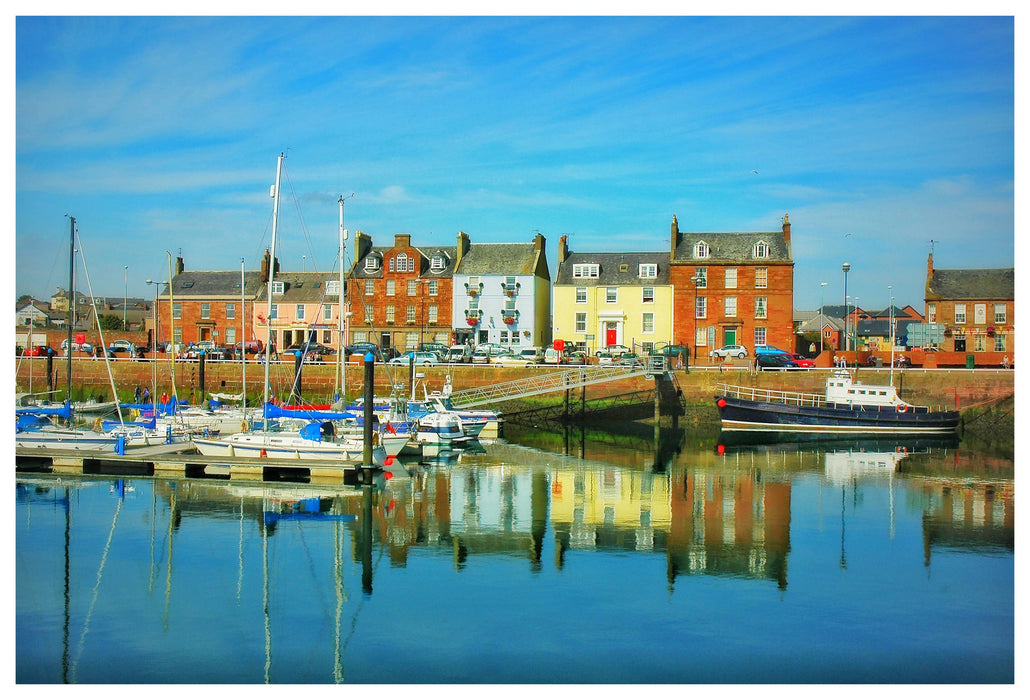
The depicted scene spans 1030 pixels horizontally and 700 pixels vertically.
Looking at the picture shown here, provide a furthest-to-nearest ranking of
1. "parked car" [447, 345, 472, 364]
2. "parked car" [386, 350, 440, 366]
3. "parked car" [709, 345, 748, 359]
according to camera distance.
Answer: "parked car" [709, 345, 748, 359] < "parked car" [447, 345, 472, 364] < "parked car" [386, 350, 440, 366]

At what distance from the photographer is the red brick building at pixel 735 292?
56.2 meters

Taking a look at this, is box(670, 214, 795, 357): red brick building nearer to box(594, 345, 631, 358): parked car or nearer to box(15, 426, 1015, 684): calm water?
box(594, 345, 631, 358): parked car

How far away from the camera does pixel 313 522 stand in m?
22.6

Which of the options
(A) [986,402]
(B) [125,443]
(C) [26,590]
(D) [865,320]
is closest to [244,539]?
(C) [26,590]

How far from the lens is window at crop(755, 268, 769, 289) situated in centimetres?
5644

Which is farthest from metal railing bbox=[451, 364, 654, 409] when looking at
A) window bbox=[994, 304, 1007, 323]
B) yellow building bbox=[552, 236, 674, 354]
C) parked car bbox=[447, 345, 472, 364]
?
window bbox=[994, 304, 1007, 323]

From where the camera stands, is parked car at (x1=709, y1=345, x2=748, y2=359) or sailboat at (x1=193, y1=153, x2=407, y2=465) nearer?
sailboat at (x1=193, y1=153, x2=407, y2=465)

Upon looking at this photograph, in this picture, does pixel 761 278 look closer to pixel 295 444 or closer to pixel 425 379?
pixel 425 379

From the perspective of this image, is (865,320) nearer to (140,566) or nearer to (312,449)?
(312,449)

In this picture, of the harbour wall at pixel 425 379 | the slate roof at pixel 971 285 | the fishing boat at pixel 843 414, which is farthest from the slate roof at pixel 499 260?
the slate roof at pixel 971 285

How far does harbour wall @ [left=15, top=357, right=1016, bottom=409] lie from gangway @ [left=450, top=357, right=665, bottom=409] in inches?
38.4

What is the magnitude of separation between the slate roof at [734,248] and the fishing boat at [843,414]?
14.8m

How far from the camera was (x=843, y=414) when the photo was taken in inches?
1668
